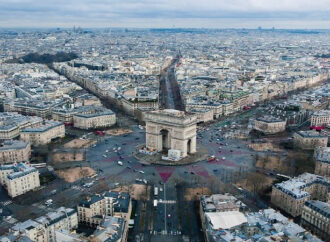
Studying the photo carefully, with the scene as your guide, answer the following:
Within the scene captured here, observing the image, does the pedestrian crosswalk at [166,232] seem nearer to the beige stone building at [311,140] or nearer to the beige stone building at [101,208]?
the beige stone building at [101,208]

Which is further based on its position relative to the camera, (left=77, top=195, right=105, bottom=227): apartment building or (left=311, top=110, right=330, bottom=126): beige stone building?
(left=311, top=110, right=330, bottom=126): beige stone building

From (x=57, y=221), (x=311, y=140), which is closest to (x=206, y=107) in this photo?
(x=311, y=140)

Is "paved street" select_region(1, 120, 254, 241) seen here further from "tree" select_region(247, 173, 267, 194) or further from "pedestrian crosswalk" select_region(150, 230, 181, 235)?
"tree" select_region(247, 173, 267, 194)

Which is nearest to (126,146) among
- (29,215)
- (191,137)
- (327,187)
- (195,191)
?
(191,137)

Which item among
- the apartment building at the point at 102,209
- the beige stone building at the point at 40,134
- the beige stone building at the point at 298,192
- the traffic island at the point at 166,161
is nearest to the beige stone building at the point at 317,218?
the beige stone building at the point at 298,192

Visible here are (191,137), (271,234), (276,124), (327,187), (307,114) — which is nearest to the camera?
(271,234)

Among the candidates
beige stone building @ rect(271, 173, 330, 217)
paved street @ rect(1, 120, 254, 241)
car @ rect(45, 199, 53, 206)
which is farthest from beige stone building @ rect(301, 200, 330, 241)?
car @ rect(45, 199, 53, 206)

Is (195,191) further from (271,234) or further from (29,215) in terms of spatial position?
(29,215)
